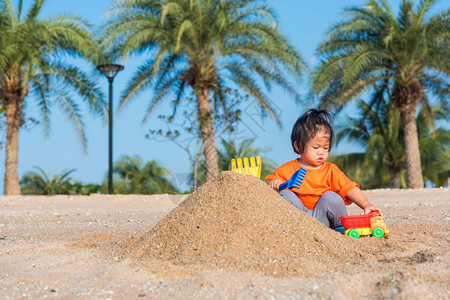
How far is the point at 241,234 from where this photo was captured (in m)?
3.35

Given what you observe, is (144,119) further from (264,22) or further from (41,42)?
(264,22)

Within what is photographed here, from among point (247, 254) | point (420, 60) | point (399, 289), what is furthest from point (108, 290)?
point (420, 60)

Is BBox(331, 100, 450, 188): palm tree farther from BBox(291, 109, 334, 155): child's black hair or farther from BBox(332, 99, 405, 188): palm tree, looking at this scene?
BBox(291, 109, 334, 155): child's black hair

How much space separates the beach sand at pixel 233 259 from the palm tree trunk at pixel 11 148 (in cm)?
1182

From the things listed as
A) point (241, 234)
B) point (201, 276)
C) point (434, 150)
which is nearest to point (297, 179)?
point (241, 234)

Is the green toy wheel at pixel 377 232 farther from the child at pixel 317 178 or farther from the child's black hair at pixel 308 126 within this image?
the child's black hair at pixel 308 126

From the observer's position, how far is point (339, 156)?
25.4 meters

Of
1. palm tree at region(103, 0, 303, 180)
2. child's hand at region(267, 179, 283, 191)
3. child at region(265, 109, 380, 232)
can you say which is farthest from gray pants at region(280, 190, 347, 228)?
palm tree at region(103, 0, 303, 180)

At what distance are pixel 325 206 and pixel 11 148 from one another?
14.0 m

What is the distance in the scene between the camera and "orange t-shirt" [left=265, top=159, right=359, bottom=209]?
4.12 m

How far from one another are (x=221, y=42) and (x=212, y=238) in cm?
1216

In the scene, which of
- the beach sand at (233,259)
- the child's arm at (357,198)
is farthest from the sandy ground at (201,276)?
the child's arm at (357,198)

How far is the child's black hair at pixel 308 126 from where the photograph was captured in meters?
3.99

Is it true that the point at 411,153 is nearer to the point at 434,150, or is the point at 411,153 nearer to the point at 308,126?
the point at 434,150
